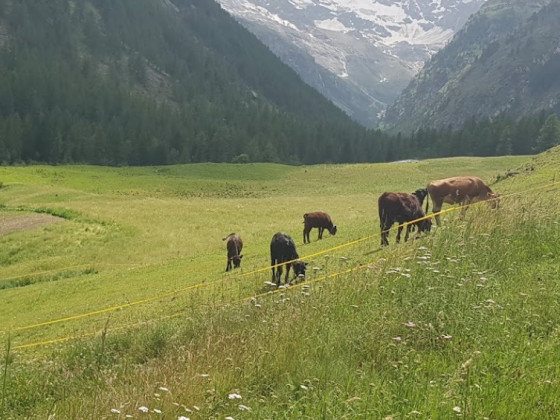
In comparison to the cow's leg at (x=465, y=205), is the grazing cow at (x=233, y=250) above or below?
below

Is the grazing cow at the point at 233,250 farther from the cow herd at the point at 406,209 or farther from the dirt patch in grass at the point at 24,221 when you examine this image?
the dirt patch in grass at the point at 24,221

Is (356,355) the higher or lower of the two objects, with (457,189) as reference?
lower

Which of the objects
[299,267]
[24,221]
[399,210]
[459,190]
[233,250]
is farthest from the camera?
[24,221]

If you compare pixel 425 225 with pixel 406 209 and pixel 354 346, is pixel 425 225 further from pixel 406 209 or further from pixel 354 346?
pixel 354 346

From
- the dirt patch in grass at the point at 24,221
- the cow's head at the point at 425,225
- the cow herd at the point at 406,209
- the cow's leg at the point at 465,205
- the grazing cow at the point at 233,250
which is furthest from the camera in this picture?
the dirt patch in grass at the point at 24,221

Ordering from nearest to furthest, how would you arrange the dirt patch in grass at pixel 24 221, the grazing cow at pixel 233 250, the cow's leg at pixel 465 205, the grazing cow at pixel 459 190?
the cow's leg at pixel 465 205 < the grazing cow at pixel 459 190 < the grazing cow at pixel 233 250 < the dirt patch in grass at pixel 24 221

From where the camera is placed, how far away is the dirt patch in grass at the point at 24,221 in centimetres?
4690

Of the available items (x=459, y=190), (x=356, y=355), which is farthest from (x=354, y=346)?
(x=459, y=190)

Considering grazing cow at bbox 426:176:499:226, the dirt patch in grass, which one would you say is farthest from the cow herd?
the dirt patch in grass

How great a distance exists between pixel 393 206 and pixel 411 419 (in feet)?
55.9

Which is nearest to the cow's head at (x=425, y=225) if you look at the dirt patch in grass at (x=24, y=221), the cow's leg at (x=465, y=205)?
the cow's leg at (x=465, y=205)

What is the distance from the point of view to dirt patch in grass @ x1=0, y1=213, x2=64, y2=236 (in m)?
46.9

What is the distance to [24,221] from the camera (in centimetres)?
4997

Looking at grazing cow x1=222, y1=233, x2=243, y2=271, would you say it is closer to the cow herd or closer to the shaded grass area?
the cow herd
